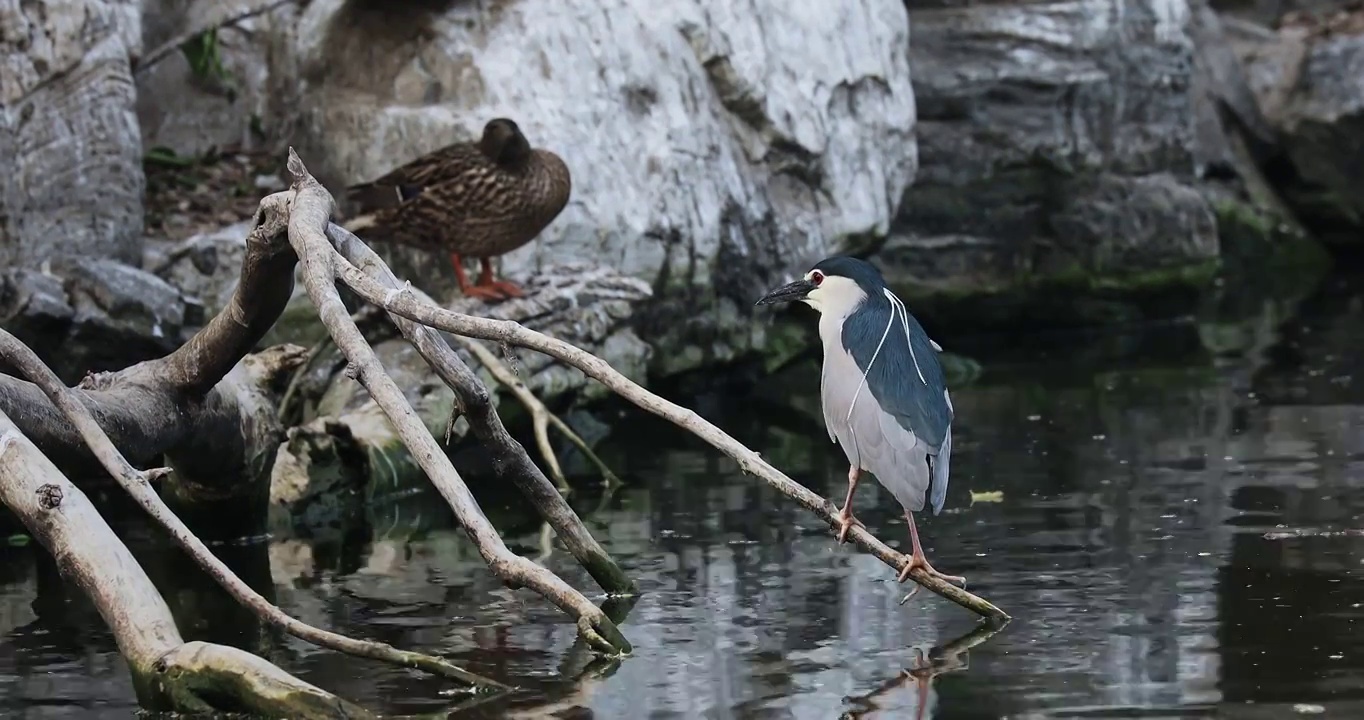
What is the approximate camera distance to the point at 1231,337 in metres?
13.5

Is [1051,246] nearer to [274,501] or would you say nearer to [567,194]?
[567,194]

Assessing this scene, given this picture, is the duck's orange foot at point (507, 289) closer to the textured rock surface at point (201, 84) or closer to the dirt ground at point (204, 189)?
the dirt ground at point (204, 189)

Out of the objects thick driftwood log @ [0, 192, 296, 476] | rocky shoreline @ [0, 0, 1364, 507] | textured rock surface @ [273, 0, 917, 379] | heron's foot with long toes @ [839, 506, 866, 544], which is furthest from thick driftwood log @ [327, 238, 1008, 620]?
textured rock surface @ [273, 0, 917, 379]

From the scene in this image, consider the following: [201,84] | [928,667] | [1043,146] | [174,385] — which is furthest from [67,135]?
[1043,146]

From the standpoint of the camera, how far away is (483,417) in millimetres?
5375

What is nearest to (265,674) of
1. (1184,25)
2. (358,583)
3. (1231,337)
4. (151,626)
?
(151,626)

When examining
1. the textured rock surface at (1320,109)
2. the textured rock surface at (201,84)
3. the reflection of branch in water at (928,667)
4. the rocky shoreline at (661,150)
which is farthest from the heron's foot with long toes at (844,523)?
the textured rock surface at (1320,109)

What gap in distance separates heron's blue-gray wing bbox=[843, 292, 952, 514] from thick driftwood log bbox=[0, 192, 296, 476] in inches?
64.8

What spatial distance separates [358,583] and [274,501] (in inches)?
60.0

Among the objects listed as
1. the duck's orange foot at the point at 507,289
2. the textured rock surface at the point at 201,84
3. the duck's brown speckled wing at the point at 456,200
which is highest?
the textured rock surface at the point at 201,84

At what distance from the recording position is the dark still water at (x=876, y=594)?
4758 mm

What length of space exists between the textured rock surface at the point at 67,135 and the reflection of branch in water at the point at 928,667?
17.6ft

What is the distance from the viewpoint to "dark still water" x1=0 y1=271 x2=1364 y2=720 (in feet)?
15.6

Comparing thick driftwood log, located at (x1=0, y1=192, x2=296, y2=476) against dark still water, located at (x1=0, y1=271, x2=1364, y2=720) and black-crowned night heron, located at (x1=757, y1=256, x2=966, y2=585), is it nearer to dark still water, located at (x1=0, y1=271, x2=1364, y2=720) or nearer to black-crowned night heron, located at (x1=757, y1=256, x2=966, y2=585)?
dark still water, located at (x1=0, y1=271, x2=1364, y2=720)
